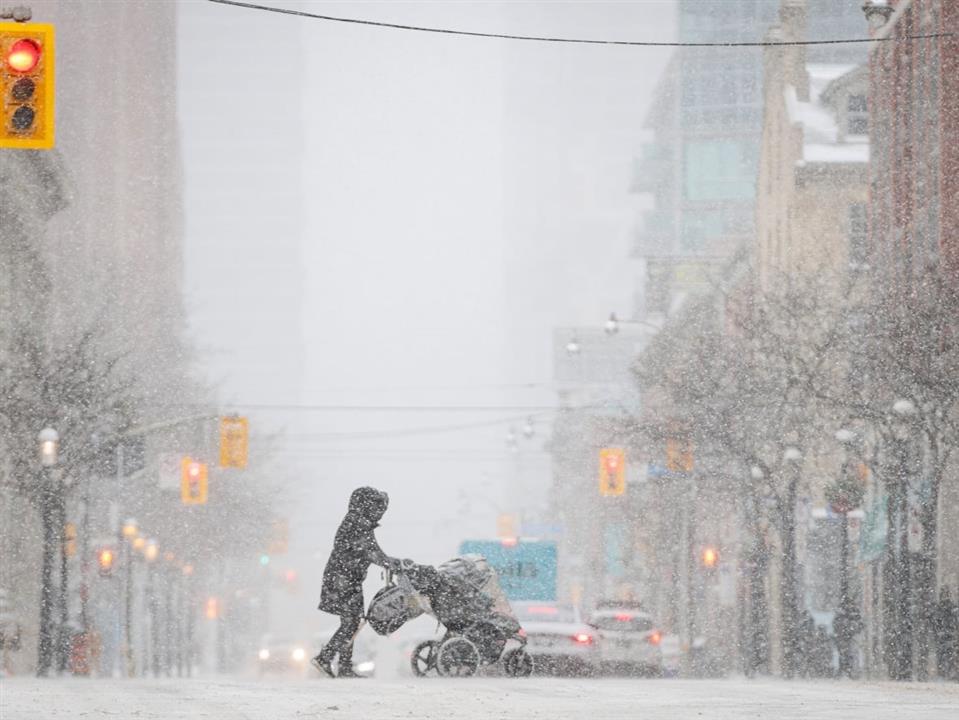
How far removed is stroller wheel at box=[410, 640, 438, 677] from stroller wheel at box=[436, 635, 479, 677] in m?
0.24

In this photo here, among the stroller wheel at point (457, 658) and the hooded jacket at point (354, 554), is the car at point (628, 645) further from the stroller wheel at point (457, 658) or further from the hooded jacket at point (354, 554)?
the hooded jacket at point (354, 554)

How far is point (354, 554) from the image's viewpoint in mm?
18812

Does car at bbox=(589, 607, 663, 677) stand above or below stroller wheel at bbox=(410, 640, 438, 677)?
below

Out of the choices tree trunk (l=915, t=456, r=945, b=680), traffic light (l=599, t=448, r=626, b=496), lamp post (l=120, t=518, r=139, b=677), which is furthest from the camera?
traffic light (l=599, t=448, r=626, b=496)

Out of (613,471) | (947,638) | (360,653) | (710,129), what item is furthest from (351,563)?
(710,129)

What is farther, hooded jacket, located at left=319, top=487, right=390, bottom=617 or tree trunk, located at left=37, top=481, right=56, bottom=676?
tree trunk, located at left=37, top=481, right=56, bottom=676

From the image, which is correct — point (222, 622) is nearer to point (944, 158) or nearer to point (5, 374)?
point (5, 374)

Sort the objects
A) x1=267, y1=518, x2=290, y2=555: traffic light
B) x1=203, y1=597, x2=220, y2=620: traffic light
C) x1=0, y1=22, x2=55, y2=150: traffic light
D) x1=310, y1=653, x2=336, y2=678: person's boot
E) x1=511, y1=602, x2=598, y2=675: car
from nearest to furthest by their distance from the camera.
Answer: x1=0, y1=22, x2=55, y2=150: traffic light
x1=310, y1=653, x2=336, y2=678: person's boot
x1=511, y1=602, x2=598, y2=675: car
x1=267, y1=518, x2=290, y2=555: traffic light
x1=203, y1=597, x2=220, y2=620: traffic light

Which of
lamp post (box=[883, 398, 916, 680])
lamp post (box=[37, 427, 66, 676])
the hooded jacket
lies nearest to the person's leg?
the hooded jacket

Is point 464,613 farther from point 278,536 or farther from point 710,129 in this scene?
point 710,129

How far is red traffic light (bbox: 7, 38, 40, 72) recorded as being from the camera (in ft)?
52.4

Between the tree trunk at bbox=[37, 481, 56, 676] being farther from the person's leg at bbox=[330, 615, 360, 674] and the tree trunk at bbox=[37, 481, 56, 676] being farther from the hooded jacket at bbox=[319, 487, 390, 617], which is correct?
the hooded jacket at bbox=[319, 487, 390, 617]

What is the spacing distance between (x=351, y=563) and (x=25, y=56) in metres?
5.66

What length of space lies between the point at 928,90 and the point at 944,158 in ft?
7.98
